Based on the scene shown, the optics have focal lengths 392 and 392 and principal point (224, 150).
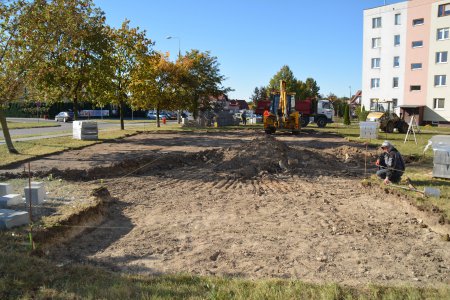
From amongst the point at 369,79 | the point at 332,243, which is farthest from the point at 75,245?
the point at 369,79

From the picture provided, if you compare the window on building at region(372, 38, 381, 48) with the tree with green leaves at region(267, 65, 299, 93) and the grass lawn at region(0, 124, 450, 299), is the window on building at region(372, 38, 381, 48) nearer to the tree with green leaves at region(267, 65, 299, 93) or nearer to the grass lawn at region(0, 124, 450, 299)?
the tree with green leaves at region(267, 65, 299, 93)

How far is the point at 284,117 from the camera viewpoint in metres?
28.2

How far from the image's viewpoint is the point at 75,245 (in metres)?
6.63

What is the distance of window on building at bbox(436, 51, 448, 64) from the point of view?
43.7m

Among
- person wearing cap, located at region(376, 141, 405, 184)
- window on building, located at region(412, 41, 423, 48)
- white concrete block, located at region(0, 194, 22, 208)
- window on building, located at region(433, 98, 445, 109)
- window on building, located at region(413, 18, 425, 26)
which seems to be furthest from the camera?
window on building, located at region(412, 41, 423, 48)

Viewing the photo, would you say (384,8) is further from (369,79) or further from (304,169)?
(304,169)

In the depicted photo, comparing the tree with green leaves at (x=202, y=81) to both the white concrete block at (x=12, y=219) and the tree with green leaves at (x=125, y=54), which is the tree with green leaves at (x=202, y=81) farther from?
the white concrete block at (x=12, y=219)

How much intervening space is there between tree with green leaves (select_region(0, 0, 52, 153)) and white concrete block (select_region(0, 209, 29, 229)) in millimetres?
9905

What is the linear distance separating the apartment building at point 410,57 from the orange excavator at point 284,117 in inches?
692

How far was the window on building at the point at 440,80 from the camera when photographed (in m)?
43.7

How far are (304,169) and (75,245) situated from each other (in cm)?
899

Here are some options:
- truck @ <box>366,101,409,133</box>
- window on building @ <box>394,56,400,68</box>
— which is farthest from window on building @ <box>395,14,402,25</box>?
truck @ <box>366,101,409,133</box>

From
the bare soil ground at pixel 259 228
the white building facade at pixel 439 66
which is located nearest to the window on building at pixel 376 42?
the white building facade at pixel 439 66

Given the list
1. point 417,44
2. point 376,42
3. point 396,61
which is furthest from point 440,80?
point 376,42
